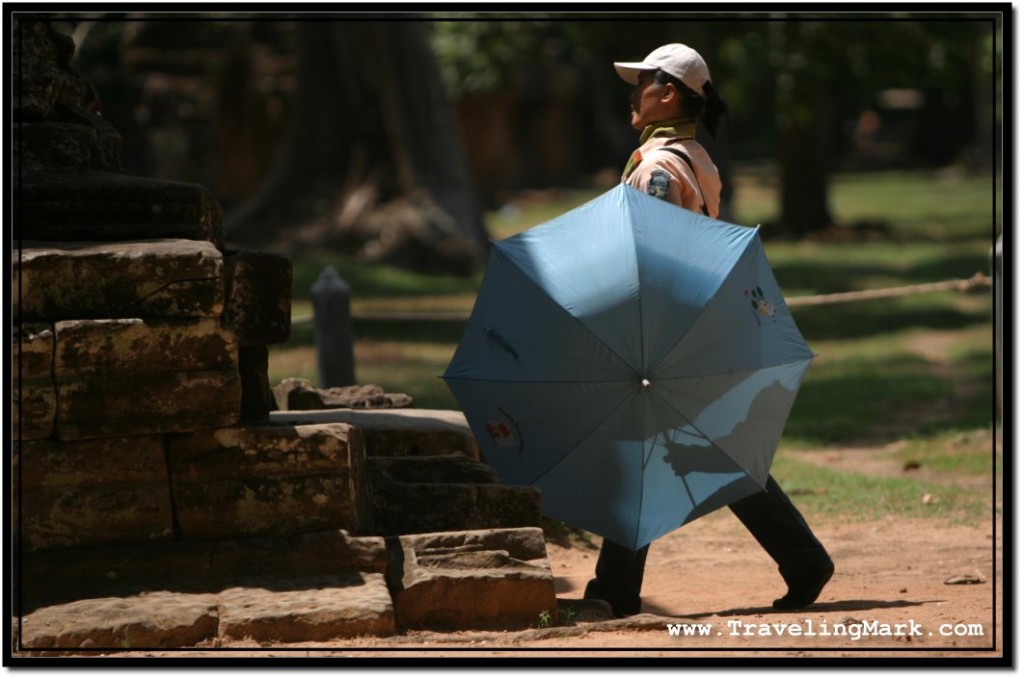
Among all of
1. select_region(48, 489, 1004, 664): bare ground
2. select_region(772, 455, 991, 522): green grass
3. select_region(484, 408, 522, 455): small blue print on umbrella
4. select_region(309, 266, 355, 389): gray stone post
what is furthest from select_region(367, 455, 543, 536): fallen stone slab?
select_region(309, 266, 355, 389): gray stone post

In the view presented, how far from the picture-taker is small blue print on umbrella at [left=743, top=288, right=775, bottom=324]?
5895 mm

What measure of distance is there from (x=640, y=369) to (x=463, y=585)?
1.02 meters

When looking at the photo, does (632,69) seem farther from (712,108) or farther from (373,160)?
(373,160)

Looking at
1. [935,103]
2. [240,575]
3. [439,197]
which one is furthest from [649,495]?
[935,103]

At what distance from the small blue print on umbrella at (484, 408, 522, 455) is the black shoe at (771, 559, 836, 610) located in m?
1.28

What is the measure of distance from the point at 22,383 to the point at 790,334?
9.25ft

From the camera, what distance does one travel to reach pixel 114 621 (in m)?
5.28

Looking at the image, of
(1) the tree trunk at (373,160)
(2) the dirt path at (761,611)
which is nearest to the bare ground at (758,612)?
(2) the dirt path at (761,611)

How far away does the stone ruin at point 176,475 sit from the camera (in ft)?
17.8

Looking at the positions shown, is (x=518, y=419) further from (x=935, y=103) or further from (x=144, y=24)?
(x=935, y=103)

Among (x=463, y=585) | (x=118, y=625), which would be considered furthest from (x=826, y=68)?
(x=118, y=625)

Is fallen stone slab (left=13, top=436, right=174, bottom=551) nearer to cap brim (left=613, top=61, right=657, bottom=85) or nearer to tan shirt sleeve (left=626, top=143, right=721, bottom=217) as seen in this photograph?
tan shirt sleeve (left=626, top=143, right=721, bottom=217)

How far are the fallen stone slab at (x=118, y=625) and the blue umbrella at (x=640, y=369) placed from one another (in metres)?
1.37

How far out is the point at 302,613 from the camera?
17.7 feet
